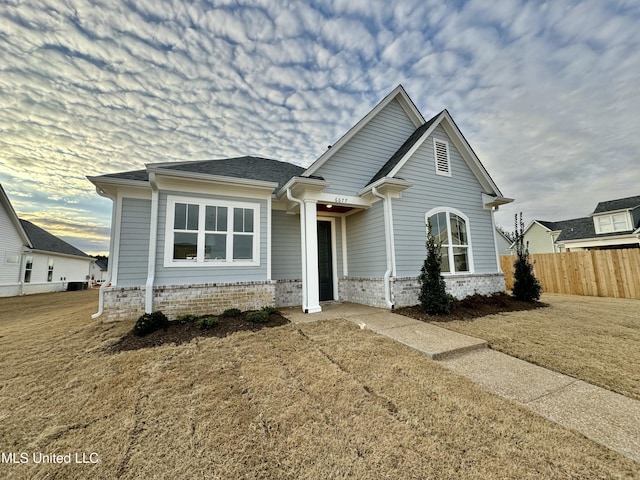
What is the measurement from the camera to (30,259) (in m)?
17.2

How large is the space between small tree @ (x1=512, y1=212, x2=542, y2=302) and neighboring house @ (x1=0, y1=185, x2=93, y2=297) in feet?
87.0

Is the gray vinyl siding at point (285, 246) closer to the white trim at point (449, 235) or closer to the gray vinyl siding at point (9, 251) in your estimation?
the white trim at point (449, 235)

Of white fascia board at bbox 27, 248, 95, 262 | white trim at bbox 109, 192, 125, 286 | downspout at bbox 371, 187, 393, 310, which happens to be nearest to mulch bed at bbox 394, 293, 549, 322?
downspout at bbox 371, 187, 393, 310

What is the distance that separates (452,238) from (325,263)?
4.43 meters

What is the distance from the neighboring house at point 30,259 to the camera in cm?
1505

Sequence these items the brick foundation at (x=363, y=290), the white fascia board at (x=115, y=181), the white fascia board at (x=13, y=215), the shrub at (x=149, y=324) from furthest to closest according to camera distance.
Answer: the white fascia board at (x=13, y=215) < the brick foundation at (x=363, y=290) < the white fascia board at (x=115, y=181) < the shrub at (x=149, y=324)

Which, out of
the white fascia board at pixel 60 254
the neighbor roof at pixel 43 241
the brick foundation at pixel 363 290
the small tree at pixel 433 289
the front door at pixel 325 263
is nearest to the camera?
the small tree at pixel 433 289

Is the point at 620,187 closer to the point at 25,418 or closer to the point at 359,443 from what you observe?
the point at 359,443

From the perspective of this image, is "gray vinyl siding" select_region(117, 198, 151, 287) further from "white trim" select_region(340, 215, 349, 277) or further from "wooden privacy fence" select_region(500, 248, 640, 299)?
"wooden privacy fence" select_region(500, 248, 640, 299)

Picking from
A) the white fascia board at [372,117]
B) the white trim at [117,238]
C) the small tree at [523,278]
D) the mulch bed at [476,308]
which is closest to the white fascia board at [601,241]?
the small tree at [523,278]

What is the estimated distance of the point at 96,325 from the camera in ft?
19.2

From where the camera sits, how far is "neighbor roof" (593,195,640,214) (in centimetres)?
1711

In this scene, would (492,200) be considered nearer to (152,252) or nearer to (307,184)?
(307,184)

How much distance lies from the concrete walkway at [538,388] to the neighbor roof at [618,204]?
22.8 metres
